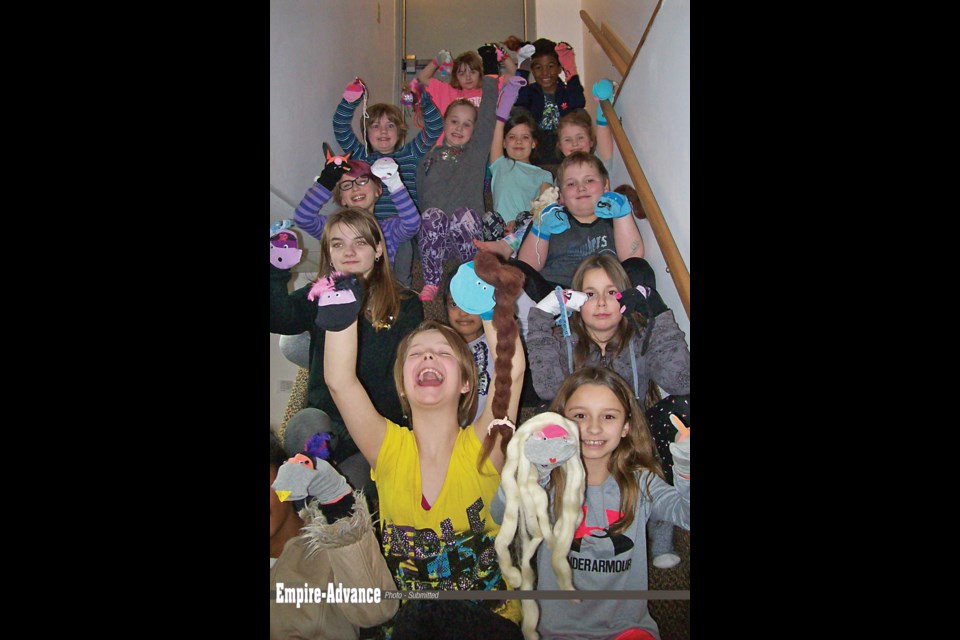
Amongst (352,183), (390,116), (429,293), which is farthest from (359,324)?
(390,116)

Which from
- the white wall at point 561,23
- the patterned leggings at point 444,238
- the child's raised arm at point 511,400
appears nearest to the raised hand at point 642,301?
the child's raised arm at point 511,400

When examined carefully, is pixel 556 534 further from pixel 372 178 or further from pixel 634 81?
pixel 634 81

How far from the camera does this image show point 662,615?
1.57 m

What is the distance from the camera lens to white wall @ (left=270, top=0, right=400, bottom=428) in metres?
1.71

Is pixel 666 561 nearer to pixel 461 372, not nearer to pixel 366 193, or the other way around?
pixel 461 372

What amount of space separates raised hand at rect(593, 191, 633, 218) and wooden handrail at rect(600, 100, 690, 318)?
0.04 metres

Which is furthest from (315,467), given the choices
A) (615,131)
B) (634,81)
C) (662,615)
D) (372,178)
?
(634,81)

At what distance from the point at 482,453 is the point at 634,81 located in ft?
3.55

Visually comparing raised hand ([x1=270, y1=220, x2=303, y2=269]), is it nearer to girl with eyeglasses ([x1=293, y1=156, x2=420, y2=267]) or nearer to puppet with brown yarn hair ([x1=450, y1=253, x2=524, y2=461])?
girl with eyeglasses ([x1=293, y1=156, x2=420, y2=267])

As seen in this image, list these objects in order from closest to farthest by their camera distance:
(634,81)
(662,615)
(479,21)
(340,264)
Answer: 1. (662,615)
2. (340,264)
3. (634,81)
4. (479,21)

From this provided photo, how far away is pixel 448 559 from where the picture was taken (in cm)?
161

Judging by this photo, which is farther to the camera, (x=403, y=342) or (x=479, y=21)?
→ (x=479, y=21)

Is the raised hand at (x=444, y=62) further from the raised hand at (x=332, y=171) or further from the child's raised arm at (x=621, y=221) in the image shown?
the child's raised arm at (x=621, y=221)

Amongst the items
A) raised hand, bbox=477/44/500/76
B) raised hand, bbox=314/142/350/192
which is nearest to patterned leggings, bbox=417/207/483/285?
raised hand, bbox=314/142/350/192
